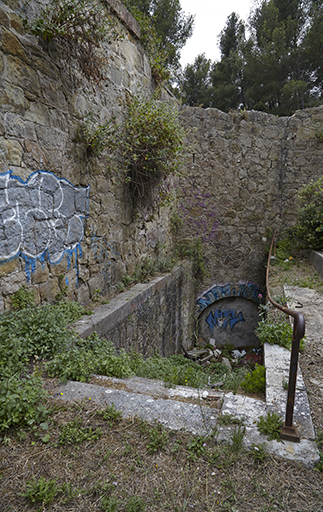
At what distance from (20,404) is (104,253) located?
233 cm

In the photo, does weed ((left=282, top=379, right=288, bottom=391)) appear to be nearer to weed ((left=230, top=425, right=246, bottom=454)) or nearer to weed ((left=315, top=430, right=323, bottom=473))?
weed ((left=315, top=430, right=323, bottom=473))

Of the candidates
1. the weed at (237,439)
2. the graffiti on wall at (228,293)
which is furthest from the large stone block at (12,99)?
the graffiti on wall at (228,293)

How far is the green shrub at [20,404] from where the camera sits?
1.66 meters

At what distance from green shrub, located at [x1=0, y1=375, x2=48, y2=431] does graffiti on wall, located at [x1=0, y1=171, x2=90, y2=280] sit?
1.00 metres

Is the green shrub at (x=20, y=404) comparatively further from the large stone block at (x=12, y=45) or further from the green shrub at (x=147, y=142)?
the green shrub at (x=147, y=142)

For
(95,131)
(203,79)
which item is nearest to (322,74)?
(203,79)

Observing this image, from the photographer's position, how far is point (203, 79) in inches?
606

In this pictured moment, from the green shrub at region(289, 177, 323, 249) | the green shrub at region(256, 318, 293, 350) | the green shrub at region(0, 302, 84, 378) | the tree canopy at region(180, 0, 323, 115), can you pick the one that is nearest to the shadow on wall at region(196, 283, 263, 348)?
the green shrub at region(289, 177, 323, 249)

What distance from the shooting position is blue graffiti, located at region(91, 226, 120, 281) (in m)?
3.69

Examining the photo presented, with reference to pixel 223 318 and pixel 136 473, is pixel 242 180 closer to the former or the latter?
pixel 223 318

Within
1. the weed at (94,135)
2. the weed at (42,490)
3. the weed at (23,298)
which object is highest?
the weed at (94,135)

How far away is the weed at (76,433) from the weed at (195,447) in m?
0.48

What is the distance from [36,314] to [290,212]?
6295 millimetres

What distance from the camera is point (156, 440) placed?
1.60 m
